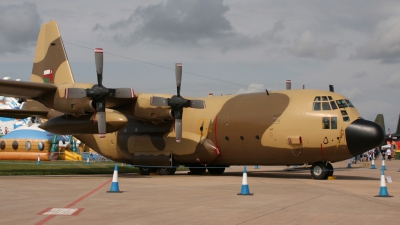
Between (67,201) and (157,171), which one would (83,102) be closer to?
(157,171)

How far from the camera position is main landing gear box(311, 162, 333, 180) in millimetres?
21731

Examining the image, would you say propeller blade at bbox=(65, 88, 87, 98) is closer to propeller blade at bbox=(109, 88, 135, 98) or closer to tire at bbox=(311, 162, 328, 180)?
propeller blade at bbox=(109, 88, 135, 98)

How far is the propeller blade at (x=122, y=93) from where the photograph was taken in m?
22.1

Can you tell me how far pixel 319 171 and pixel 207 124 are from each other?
5.67 m

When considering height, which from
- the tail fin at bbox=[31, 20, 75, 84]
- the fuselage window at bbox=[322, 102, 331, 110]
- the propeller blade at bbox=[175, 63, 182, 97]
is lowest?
the fuselage window at bbox=[322, 102, 331, 110]

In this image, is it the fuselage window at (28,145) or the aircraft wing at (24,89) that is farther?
the fuselage window at (28,145)

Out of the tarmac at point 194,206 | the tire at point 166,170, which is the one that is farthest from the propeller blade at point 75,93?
the tire at point 166,170

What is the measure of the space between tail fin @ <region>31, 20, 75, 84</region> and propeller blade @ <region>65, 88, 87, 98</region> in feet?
19.8

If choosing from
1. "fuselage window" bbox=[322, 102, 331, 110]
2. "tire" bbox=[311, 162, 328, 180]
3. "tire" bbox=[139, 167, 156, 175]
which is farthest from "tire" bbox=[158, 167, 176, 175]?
"fuselage window" bbox=[322, 102, 331, 110]

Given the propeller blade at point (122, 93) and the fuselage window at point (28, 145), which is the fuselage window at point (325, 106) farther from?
the fuselage window at point (28, 145)

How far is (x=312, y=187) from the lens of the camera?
693 inches

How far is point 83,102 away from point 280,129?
8.52m

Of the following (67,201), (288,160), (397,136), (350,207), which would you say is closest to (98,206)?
(67,201)

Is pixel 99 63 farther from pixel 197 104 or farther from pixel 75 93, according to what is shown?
pixel 197 104
